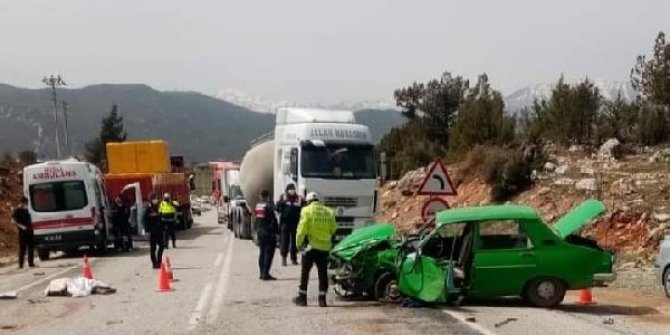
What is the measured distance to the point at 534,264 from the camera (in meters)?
13.9

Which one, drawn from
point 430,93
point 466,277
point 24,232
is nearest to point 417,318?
point 466,277

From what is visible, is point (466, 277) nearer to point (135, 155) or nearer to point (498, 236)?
point (498, 236)

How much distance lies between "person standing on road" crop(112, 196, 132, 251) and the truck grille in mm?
9498

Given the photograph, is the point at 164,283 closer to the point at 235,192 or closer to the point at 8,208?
the point at 235,192

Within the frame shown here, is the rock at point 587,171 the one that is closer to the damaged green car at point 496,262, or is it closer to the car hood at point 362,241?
the damaged green car at point 496,262

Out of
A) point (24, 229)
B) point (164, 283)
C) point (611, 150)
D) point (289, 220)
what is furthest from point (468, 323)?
point (611, 150)

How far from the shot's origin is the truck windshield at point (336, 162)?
929 inches

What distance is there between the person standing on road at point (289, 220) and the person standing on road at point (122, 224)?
31.0 feet

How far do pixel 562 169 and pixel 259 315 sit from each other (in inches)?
739

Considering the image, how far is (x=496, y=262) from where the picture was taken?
13875mm

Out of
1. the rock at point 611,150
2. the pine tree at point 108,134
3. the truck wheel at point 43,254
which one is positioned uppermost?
the pine tree at point 108,134

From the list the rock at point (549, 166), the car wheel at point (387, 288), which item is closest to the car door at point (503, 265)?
the car wheel at point (387, 288)

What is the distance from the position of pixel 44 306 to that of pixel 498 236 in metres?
7.15

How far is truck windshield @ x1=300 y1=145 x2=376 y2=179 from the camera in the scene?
23594 mm
